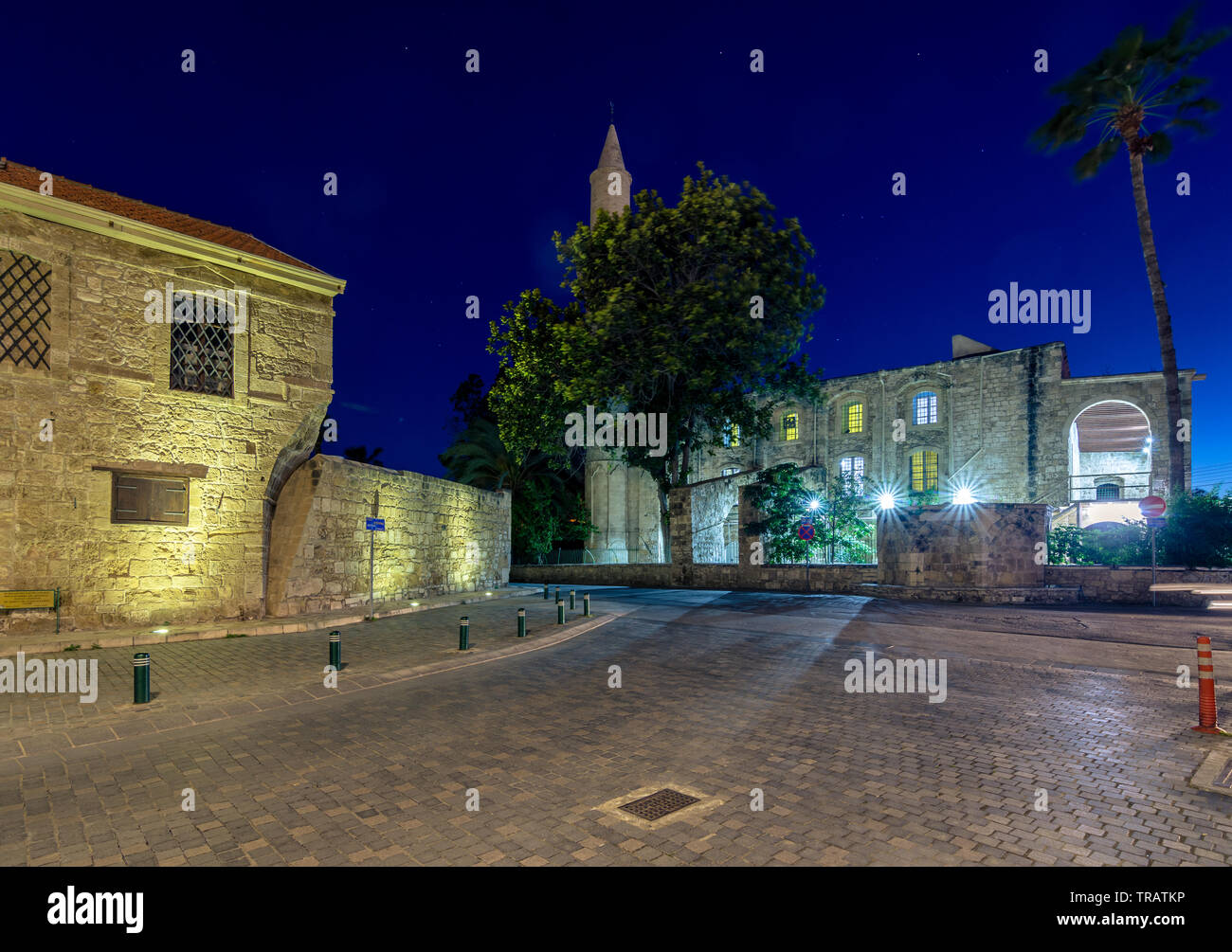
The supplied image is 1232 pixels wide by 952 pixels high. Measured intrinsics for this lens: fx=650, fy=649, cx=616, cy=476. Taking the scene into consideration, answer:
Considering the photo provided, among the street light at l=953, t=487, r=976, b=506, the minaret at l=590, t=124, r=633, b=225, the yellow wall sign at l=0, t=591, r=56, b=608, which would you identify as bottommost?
the yellow wall sign at l=0, t=591, r=56, b=608

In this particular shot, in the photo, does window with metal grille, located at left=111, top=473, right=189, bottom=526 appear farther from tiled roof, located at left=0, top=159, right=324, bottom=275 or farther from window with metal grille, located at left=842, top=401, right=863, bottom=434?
window with metal grille, located at left=842, top=401, right=863, bottom=434

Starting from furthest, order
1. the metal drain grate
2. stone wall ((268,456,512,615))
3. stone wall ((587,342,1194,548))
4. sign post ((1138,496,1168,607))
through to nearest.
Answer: stone wall ((587,342,1194,548)), sign post ((1138,496,1168,607)), stone wall ((268,456,512,615)), the metal drain grate

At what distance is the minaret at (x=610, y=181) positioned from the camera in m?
41.3

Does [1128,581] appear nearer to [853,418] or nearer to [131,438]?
[853,418]

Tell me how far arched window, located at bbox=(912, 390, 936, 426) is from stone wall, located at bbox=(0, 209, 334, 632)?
1251 inches

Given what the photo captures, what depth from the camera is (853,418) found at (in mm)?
38344

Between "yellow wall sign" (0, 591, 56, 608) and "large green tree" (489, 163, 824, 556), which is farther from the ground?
"large green tree" (489, 163, 824, 556)

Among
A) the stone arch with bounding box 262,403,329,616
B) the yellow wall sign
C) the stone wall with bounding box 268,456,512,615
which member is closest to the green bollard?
the yellow wall sign

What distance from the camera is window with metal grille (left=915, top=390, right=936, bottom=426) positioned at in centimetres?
3578

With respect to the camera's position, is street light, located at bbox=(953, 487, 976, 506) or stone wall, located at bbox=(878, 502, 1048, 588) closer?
stone wall, located at bbox=(878, 502, 1048, 588)

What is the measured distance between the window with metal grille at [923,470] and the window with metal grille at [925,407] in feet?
5.67

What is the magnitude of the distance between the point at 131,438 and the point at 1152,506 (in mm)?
24657

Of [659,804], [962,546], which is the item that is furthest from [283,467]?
[962,546]
